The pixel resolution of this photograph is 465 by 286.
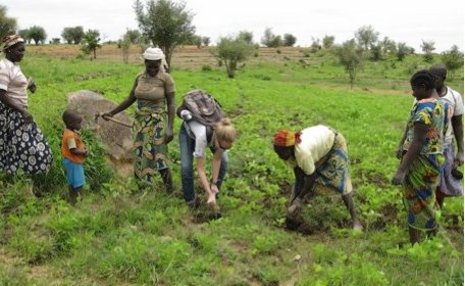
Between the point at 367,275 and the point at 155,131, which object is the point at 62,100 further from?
the point at 367,275

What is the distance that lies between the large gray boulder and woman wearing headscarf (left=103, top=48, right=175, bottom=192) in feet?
3.55

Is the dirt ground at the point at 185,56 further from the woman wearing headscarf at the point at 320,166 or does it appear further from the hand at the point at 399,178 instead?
the hand at the point at 399,178

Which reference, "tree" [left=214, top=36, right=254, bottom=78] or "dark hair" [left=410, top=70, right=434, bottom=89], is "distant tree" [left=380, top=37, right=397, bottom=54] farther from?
"dark hair" [left=410, top=70, right=434, bottom=89]

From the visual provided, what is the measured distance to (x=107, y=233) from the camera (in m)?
Answer: 4.72

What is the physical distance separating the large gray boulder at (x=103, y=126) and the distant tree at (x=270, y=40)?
5586 centimetres

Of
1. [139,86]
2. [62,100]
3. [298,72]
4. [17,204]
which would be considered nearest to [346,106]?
[62,100]

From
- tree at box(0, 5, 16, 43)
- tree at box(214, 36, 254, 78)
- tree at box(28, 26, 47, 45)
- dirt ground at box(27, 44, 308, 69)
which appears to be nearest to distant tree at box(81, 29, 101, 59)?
dirt ground at box(27, 44, 308, 69)

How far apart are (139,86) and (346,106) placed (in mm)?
10688

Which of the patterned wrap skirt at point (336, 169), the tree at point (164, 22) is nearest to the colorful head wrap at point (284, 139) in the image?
the patterned wrap skirt at point (336, 169)

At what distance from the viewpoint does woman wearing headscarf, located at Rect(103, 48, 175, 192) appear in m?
5.77

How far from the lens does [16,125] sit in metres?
5.40

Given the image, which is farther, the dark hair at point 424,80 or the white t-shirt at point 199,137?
the white t-shirt at point 199,137

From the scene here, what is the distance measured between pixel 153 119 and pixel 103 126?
163 centimetres

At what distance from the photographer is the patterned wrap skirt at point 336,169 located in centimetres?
527
